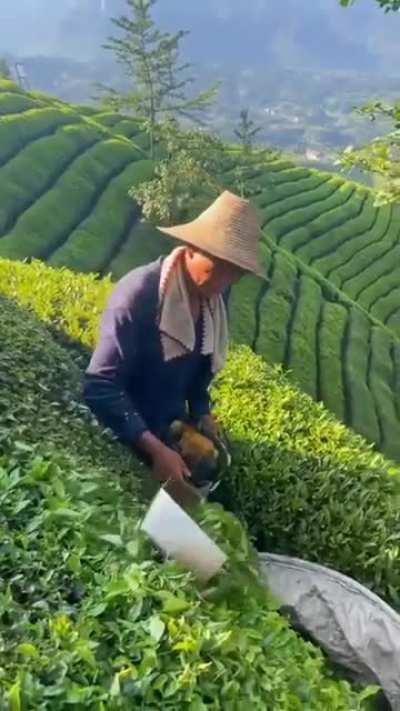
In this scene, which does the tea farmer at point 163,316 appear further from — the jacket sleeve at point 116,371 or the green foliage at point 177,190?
the green foliage at point 177,190

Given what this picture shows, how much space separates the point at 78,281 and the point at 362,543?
2843 millimetres

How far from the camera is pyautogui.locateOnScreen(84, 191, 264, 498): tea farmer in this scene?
3.31 metres

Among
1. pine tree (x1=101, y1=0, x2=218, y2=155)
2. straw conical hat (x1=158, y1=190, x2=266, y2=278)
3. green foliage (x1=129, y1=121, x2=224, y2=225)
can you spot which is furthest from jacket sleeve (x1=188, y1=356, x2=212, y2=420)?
pine tree (x1=101, y1=0, x2=218, y2=155)

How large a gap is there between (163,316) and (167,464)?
54 centimetres

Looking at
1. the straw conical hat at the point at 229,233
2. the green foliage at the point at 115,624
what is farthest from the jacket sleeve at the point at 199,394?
the green foliage at the point at 115,624

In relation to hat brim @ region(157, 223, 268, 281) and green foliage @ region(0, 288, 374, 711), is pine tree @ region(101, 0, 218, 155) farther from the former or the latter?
green foliage @ region(0, 288, 374, 711)

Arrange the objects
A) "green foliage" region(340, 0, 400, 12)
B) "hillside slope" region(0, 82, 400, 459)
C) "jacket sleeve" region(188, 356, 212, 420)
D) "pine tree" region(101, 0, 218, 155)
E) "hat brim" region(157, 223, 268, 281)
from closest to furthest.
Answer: "hat brim" region(157, 223, 268, 281), "jacket sleeve" region(188, 356, 212, 420), "green foliage" region(340, 0, 400, 12), "hillside slope" region(0, 82, 400, 459), "pine tree" region(101, 0, 218, 155)

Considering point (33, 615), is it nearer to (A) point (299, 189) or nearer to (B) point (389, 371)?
(B) point (389, 371)

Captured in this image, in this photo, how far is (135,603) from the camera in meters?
2.25

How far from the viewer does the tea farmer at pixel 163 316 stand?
3.31 meters

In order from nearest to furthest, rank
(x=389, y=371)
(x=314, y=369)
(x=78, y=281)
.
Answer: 1. (x=78, y=281)
2. (x=314, y=369)
3. (x=389, y=371)

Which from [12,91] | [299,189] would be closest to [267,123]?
[299,189]

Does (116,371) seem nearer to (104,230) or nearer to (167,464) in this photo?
(167,464)

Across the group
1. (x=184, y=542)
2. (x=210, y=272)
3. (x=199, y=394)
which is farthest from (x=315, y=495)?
(x=184, y=542)
